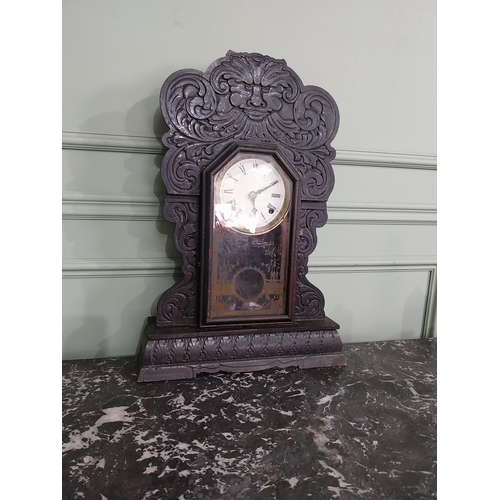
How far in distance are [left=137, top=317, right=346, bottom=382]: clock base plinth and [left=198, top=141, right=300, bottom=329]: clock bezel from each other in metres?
0.02

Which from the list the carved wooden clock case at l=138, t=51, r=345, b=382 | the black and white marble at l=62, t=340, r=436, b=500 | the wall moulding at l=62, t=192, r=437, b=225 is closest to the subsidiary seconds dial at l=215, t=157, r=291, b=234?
the carved wooden clock case at l=138, t=51, r=345, b=382

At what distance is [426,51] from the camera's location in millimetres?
1201

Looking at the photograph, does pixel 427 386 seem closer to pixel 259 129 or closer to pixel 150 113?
pixel 259 129

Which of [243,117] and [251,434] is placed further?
[243,117]

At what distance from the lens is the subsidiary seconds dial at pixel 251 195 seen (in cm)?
89

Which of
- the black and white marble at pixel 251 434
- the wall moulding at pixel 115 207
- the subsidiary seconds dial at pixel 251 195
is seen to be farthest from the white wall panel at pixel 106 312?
the subsidiary seconds dial at pixel 251 195

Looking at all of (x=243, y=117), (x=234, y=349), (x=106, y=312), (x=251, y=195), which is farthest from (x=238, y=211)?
(x=106, y=312)

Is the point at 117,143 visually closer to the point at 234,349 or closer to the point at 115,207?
the point at 115,207

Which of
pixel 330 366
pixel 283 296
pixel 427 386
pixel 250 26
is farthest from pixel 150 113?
pixel 427 386

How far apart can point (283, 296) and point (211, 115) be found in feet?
1.61

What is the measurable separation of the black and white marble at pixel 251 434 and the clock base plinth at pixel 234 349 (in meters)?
0.02

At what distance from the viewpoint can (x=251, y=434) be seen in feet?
2.22

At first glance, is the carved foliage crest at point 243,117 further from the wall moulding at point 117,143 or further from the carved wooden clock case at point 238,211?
the wall moulding at point 117,143

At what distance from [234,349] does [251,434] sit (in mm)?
250
